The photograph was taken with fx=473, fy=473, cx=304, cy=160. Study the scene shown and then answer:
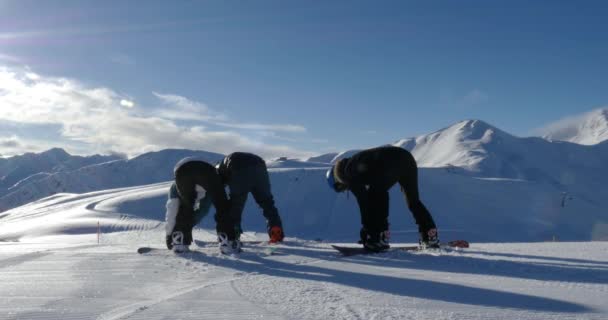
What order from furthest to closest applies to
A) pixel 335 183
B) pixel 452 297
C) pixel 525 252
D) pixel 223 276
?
pixel 335 183 < pixel 525 252 < pixel 223 276 < pixel 452 297

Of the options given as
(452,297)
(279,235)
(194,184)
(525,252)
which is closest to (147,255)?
(194,184)

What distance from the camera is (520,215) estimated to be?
5156 centimetres

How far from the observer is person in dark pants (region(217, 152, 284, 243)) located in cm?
910

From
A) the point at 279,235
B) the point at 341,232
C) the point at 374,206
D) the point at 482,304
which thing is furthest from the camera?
the point at 341,232

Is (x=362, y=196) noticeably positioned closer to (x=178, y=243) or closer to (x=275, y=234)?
(x=275, y=234)

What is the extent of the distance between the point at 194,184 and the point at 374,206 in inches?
124

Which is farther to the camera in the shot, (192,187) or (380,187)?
(192,187)

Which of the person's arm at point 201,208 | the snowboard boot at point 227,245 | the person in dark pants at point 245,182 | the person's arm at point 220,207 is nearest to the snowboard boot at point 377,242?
the snowboard boot at point 227,245

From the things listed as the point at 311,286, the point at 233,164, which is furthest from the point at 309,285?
the point at 233,164

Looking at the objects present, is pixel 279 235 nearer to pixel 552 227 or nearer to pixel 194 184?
pixel 194 184

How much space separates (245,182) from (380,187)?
9.00ft

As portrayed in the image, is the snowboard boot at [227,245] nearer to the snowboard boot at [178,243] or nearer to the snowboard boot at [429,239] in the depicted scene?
the snowboard boot at [178,243]

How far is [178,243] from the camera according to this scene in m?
8.07

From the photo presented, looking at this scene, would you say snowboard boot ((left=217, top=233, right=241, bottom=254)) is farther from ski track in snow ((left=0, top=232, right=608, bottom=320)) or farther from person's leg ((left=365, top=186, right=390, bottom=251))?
person's leg ((left=365, top=186, right=390, bottom=251))
